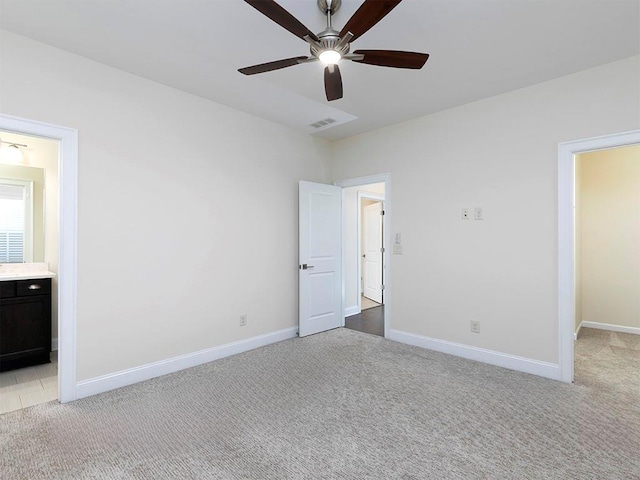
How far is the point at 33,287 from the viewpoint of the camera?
3320mm

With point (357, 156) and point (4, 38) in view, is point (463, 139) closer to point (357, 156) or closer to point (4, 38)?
point (357, 156)

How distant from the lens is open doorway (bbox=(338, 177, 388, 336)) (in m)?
4.97

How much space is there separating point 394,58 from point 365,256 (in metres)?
5.18

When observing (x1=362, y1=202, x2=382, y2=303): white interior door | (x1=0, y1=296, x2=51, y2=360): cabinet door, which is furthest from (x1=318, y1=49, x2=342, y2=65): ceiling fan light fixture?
(x1=362, y1=202, x2=382, y2=303): white interior door

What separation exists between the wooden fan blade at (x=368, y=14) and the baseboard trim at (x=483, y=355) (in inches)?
125

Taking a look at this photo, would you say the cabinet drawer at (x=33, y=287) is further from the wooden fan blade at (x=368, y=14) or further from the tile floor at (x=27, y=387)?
the wooden fan blade at (x=368, y=14)

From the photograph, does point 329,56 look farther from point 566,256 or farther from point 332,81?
point 566,256

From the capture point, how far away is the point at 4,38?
2.33 meters

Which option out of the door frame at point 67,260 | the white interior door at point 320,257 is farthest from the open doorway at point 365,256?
the door frame at point 67,260

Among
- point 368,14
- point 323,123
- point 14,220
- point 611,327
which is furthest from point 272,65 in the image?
point 611,327

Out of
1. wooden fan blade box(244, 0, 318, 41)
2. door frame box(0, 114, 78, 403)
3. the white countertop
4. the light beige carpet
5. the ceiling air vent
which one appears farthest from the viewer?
the ceiling air vent

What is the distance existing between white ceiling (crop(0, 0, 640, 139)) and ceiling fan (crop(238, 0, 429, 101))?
0.33m

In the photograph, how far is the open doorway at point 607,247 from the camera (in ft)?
14.2

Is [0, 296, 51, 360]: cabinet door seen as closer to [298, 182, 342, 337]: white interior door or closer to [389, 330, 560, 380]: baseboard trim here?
[298, 182, 342, 337]: white interior door
